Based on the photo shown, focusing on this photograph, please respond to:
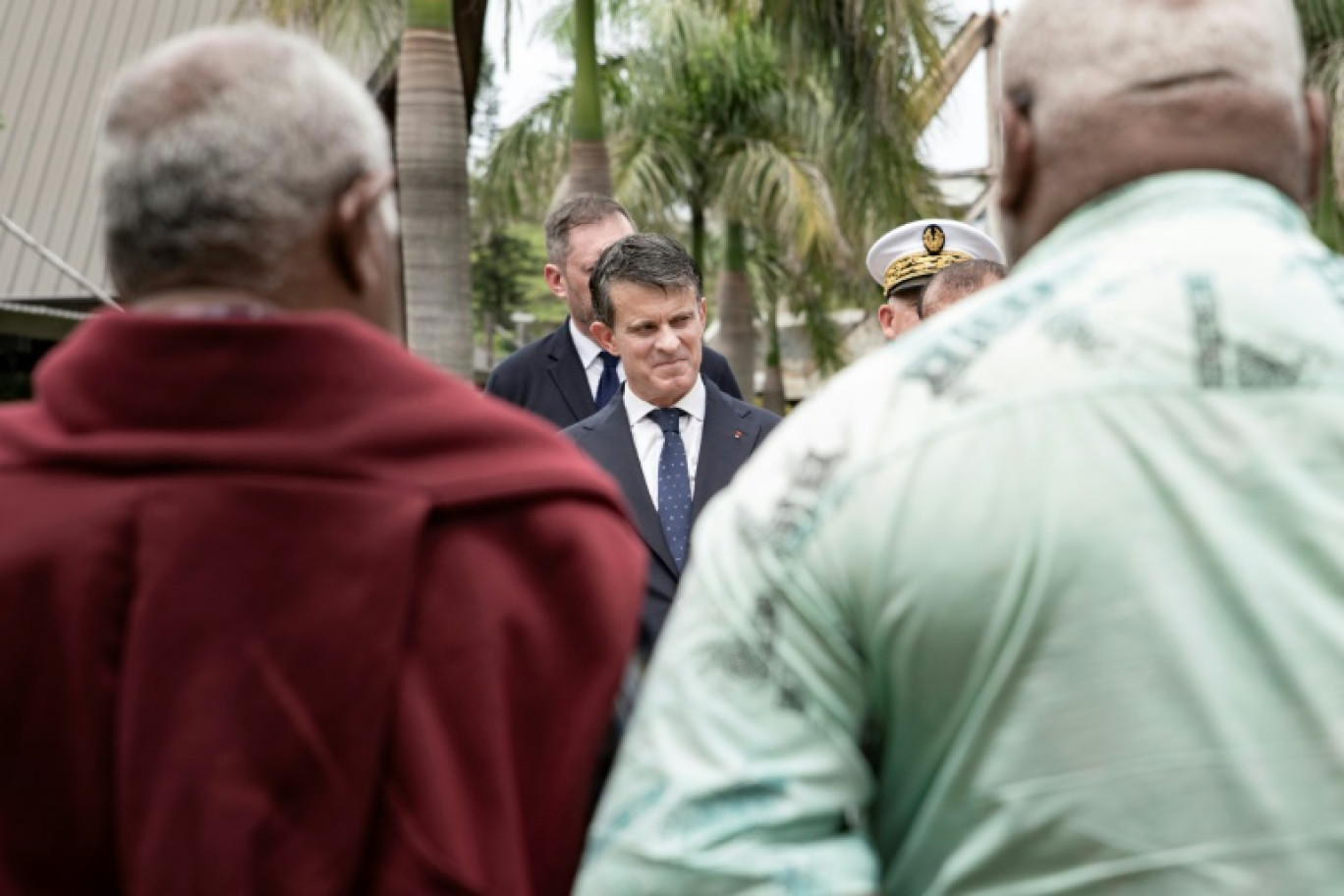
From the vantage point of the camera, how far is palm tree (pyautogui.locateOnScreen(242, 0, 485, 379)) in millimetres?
10961

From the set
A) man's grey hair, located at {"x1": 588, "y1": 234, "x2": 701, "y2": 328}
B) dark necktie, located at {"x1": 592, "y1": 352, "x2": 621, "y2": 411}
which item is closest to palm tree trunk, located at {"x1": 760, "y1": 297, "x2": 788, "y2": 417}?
dark necktie, located at {"x1": 592, "y1": 352, "x2": 621, "y2": 411}

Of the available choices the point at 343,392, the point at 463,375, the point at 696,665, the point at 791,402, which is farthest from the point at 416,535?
the point at 791,402

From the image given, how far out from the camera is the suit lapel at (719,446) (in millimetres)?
5414

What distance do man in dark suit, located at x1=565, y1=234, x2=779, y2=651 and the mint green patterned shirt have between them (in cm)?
329

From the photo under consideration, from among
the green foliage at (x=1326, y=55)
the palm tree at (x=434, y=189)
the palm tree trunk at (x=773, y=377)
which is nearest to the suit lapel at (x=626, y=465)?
the palm tree at (x=434, y=189)

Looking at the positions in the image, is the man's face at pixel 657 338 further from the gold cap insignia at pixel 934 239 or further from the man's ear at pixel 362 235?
the man's ear at pixel 362 235

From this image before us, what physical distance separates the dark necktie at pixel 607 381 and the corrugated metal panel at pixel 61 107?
13.3m

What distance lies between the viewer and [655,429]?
18.4 ft

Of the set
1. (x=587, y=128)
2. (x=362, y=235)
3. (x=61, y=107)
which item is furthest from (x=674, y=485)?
(x=61, y=107)

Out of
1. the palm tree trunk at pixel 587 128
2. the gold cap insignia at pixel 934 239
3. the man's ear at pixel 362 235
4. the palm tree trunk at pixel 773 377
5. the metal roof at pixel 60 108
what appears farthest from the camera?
the palm tree trunk at pixel 773 377

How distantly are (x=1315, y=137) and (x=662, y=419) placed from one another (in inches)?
142

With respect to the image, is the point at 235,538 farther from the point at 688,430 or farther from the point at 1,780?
the point at 688,430

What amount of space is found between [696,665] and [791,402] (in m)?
36.4

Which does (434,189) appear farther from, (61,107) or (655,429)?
(61,107)
